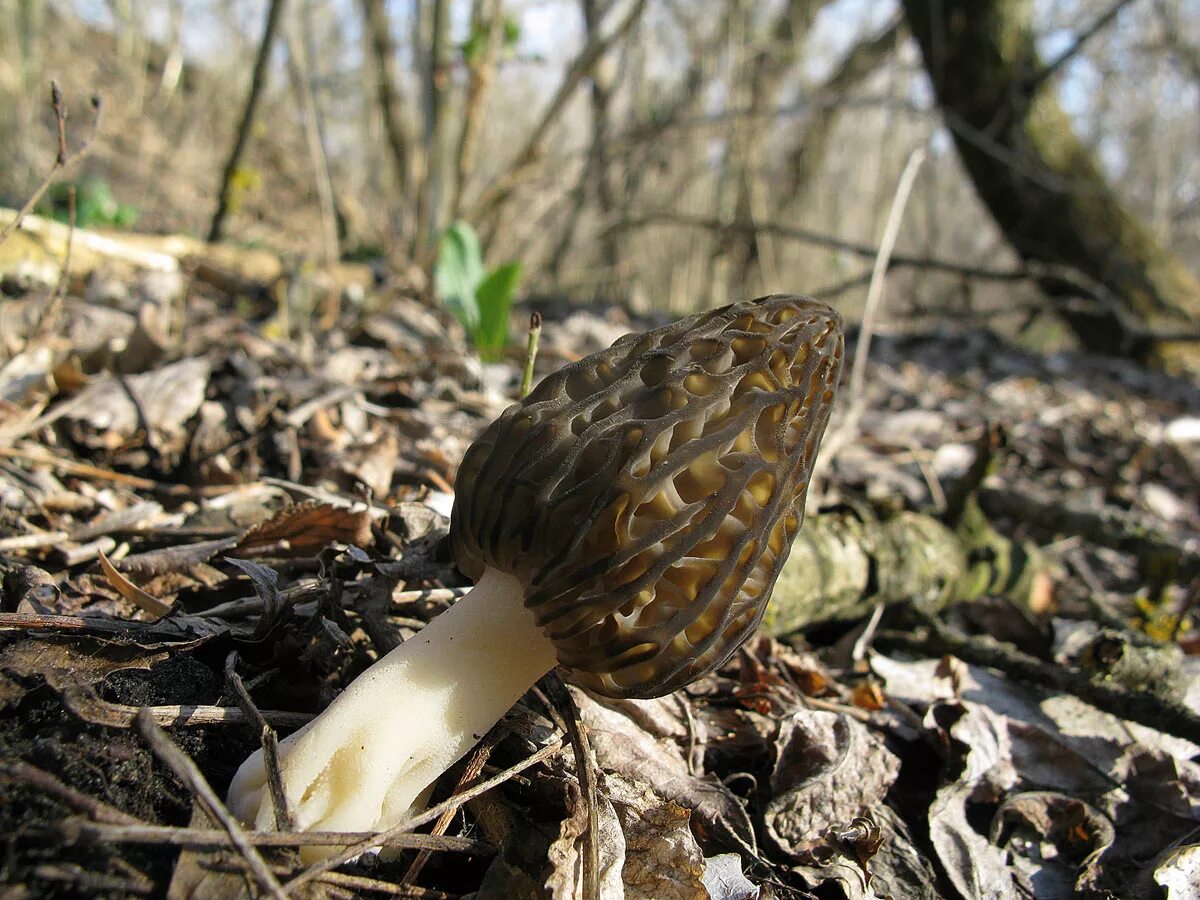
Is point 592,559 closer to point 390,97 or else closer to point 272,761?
point 272,761

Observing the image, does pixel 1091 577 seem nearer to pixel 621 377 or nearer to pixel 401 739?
pixel 621 377

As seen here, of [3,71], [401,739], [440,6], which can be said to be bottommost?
[401,739]

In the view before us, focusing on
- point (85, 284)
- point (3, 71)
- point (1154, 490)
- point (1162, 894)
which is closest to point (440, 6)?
point (85, 284)

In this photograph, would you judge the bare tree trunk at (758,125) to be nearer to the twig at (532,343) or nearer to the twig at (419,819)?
the twig at (532,343)

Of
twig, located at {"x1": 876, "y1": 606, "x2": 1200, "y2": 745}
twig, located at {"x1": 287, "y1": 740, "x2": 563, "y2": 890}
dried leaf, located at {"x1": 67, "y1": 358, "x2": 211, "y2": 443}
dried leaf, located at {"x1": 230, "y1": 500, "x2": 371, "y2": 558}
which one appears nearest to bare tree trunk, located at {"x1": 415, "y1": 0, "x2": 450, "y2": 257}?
dried leaf, located at {"x1": 67, "y1": 358, "x2": 211, "y2": 443}

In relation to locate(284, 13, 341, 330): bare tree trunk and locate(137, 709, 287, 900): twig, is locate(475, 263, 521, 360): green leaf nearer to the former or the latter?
locate(284, 13, 341, 330): bare tree trunk
